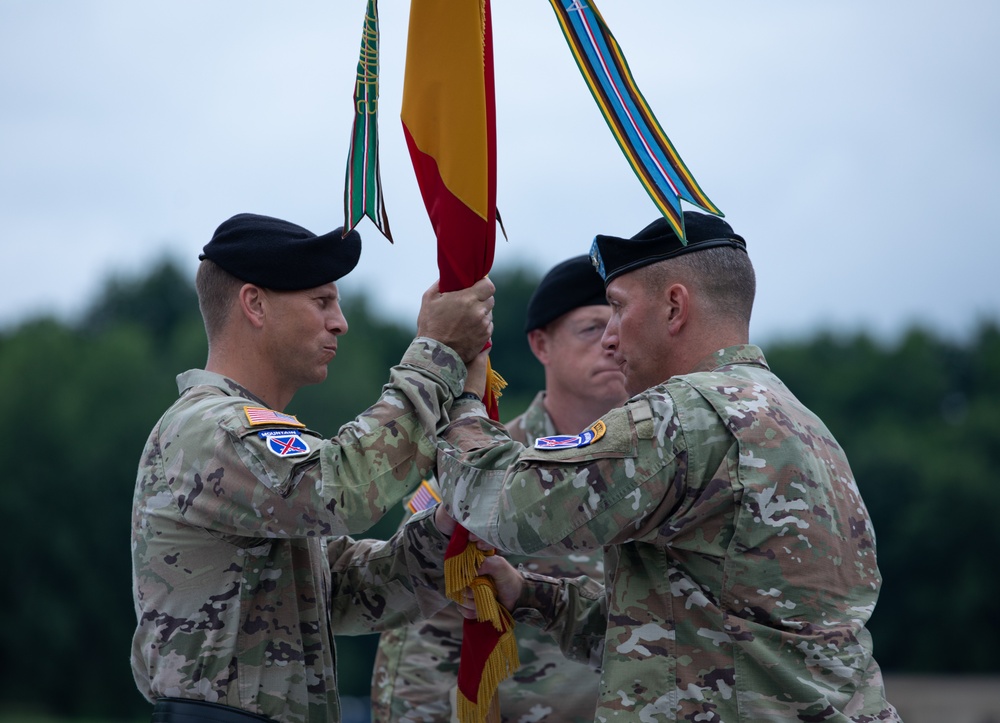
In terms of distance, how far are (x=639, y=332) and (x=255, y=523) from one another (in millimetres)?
1469

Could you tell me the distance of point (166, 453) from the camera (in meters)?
4.42

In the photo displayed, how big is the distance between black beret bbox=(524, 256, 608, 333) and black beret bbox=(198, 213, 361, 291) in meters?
1.89

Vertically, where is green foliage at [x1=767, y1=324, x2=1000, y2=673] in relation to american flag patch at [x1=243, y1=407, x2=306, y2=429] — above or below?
below

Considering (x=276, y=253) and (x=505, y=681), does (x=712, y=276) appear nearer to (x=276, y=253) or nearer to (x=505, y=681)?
(x=276, y=253)

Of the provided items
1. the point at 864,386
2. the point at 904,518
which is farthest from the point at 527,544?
the point at 864,386

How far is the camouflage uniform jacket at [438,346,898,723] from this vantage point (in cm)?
397

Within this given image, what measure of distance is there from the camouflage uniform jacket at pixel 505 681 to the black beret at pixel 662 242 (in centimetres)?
167

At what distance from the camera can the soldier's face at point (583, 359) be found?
633 centimetres

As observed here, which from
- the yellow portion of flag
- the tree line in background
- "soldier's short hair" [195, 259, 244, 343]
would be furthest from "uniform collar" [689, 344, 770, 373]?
the tree line in background

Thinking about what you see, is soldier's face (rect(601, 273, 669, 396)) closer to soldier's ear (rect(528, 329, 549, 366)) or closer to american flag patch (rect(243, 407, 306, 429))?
american flag patch (rect(243, 407, 306, 429))

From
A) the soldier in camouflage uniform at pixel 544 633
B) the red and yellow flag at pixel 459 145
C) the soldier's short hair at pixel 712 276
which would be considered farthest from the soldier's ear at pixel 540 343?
the soldier's short hair at pixel 712 276

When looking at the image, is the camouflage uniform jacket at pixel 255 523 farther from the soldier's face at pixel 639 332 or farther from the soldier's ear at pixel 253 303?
the soldier's face at pixel 639 332

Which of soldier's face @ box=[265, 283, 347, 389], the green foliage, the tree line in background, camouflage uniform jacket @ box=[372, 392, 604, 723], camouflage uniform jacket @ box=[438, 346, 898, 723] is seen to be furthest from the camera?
the green foliage

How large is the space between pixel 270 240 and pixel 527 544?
1.53 meters
